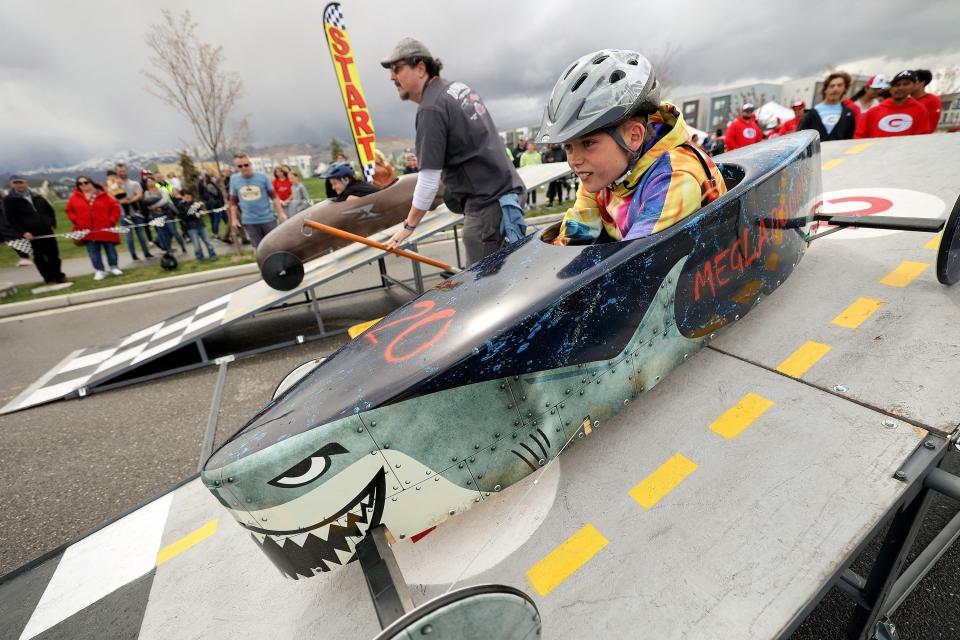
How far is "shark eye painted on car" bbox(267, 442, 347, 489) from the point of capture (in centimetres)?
109

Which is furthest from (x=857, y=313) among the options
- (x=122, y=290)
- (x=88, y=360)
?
(x=122, y=290)

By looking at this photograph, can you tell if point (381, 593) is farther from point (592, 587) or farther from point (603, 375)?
point (603, 375)

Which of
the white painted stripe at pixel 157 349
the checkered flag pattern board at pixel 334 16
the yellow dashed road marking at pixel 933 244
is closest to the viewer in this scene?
the yellow dashed road marking at pixel 933 244

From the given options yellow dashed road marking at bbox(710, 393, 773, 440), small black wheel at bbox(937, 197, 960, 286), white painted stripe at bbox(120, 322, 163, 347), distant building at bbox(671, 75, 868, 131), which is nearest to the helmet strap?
yellow dashed road marking at bbox(710, 393, 773, 440)

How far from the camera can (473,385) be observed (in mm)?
1220

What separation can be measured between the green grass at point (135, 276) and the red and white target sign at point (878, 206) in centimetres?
882

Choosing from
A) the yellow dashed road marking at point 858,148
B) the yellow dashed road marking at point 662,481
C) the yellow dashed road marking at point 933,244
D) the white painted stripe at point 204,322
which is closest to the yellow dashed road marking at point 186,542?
the yellow dashed road marking at point 662,481

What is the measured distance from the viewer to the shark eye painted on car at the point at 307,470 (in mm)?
1093

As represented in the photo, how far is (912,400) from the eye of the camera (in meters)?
1.47

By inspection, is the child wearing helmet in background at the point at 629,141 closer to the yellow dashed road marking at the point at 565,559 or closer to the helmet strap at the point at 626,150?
the helmet strap at the point at 626,150

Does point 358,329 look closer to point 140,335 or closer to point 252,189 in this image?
point 140,335

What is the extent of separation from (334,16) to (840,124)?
9.42 meters

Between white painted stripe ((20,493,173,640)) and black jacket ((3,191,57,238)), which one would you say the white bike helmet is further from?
black jacket ((3,191,57,238))

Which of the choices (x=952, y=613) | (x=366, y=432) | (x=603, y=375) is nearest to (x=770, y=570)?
(x=603, y=375)
